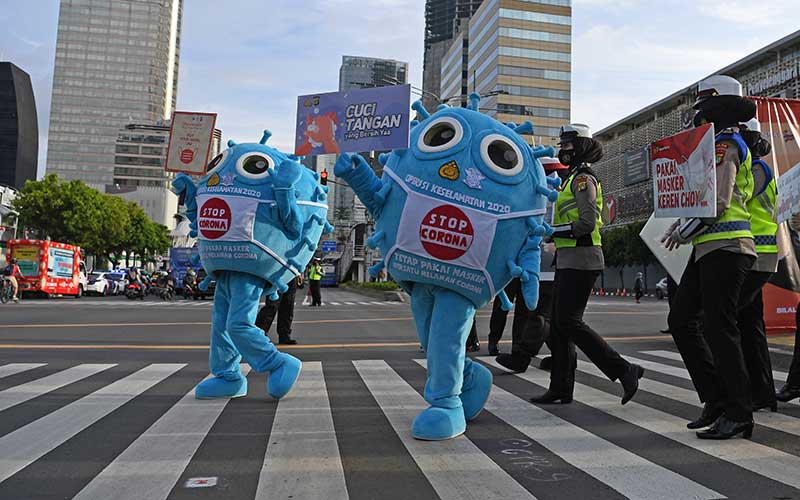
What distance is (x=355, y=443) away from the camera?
3436mm

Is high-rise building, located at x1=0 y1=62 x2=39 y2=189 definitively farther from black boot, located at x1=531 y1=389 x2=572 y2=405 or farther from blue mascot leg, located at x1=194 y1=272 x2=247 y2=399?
black boot, located at x1=531 y1=389 x2=572 y2=405

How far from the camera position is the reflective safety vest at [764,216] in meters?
4.13

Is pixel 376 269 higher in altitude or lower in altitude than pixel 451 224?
lower

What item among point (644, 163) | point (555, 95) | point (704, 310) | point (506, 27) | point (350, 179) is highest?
point (506, 27)

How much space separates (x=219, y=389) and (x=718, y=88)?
425 cm

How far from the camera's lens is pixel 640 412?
168 inches

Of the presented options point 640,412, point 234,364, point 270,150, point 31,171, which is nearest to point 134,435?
point 234,364

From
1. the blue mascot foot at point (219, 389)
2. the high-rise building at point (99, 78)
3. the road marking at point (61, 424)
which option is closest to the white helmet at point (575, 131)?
the blue mascot foot at point (219, 389)

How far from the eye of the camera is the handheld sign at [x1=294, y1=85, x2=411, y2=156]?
359 cm

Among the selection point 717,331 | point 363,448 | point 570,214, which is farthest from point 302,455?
point 570,214

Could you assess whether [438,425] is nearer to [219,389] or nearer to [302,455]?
[302,455]

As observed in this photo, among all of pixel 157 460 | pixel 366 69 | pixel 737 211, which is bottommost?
pixel 157 460

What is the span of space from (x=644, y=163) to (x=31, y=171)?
8700 cm

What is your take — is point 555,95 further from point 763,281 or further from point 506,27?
point 763,281
